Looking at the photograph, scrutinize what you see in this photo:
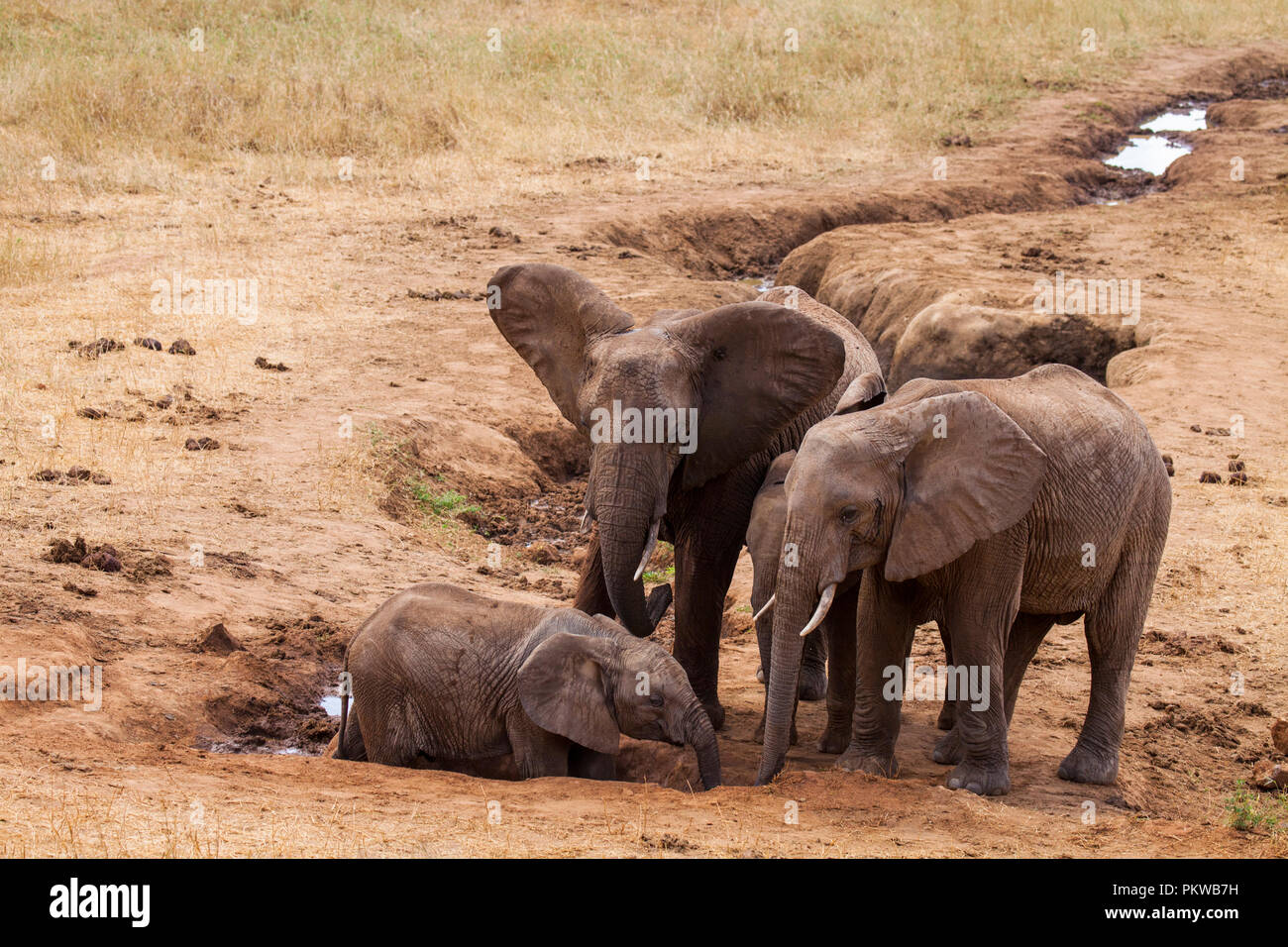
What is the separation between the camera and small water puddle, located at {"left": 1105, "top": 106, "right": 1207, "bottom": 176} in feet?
79.1

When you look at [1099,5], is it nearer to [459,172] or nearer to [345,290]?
[459,172]

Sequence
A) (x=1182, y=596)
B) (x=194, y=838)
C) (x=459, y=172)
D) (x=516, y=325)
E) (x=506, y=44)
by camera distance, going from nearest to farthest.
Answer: (x=194, y=838) → (x=516, y=325) → (x=1182, y=596) → (x=459, y=172) → (x=506, y=44)

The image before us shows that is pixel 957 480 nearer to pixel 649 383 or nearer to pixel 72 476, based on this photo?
pixel 649 383

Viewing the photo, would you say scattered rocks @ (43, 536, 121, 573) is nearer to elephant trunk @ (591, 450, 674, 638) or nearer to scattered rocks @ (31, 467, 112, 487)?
scattered rocks @ (31, 467, 112, 487)

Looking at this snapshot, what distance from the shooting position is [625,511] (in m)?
6.90

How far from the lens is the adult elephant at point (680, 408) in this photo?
6.96 m

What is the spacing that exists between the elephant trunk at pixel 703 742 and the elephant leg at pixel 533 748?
70 cm

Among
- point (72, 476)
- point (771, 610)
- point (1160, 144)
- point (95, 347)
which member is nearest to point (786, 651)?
point (771, 610)

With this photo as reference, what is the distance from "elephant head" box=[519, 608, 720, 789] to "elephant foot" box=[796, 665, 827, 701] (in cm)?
211

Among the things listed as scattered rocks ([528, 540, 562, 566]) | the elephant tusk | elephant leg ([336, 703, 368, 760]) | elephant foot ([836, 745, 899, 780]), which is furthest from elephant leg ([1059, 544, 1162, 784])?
scattered rocks ([528, 540, 562, 566])

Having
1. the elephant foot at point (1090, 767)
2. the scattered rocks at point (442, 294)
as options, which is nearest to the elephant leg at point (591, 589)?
the elephant foot at point (1090, 767)

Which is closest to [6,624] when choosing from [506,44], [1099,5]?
[506,44]

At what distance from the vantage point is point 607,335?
7.48m
